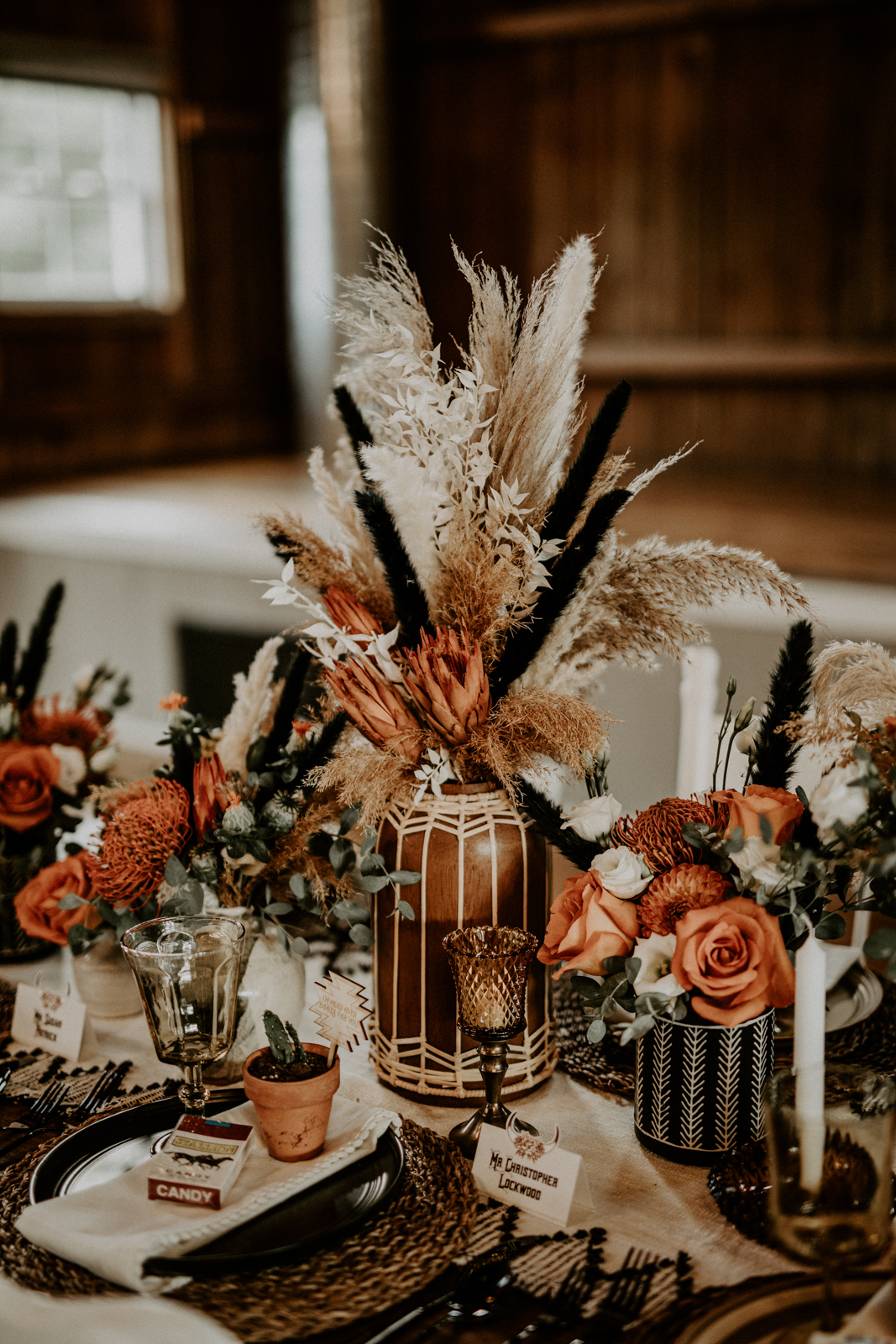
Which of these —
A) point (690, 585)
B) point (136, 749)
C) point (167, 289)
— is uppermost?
point (167, 289)

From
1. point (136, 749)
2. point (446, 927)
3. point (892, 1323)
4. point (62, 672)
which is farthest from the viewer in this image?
point (62, 672)

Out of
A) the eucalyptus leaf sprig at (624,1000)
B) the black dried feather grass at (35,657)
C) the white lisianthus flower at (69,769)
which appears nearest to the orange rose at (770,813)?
the eucalyptus leaf sprig at (624,1000)

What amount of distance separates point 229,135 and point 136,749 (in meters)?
4.68

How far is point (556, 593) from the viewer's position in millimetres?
1030

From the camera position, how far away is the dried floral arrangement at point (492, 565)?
1009 millimetres

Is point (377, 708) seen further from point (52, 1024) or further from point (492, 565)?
point (52, 1024)

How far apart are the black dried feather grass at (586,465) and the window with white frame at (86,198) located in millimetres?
4903

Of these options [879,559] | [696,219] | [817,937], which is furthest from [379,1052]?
Answer: [696,219]

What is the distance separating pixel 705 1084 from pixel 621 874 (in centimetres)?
16

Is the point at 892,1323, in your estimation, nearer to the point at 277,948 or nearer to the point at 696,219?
the point at 277,948

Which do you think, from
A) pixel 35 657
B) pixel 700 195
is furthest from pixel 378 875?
pixel 700 195

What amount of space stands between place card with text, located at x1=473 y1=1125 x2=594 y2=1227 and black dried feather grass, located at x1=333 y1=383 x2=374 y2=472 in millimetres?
566

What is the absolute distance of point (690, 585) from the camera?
1.05 m

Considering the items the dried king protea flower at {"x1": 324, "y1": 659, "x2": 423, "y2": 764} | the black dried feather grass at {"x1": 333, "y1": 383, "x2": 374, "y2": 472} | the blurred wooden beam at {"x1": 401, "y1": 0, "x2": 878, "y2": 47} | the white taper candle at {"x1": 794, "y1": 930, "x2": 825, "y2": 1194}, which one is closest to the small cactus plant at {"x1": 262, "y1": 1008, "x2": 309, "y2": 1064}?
the dried king protea flower at {"x1": 324, "y1": 659, "x2": 423, "y2": 764}
